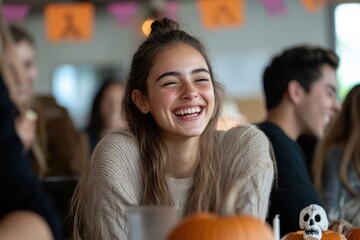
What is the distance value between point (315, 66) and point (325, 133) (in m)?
0.28

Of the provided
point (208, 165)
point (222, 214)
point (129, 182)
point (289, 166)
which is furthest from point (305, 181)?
point (222, 214)

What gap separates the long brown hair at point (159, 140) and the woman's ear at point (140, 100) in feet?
0.04

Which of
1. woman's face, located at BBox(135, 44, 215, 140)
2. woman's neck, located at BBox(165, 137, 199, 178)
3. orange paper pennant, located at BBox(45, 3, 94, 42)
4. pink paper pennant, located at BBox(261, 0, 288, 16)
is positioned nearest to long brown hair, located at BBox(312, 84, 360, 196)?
woman's neck, located at BBox(165, 137, 199, 178)

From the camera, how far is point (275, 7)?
8508mm

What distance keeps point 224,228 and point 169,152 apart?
96cm

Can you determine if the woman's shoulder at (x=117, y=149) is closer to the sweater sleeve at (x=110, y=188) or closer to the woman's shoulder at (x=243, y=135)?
the sweater sleeve at (x=110, y=188)

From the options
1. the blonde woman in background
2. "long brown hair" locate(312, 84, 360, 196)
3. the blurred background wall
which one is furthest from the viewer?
the blurred background wall

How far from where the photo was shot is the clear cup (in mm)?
1101

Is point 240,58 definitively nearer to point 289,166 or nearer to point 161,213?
point 289,166

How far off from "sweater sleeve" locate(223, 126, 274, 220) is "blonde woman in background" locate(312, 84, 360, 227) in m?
0.95

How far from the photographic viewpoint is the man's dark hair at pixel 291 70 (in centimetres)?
326

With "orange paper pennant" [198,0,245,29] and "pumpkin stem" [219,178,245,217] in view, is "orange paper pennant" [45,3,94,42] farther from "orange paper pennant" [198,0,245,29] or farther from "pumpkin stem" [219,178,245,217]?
"pumpkin stem" [219,178,245,217]

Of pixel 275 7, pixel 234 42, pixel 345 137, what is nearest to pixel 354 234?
pixel 345 137

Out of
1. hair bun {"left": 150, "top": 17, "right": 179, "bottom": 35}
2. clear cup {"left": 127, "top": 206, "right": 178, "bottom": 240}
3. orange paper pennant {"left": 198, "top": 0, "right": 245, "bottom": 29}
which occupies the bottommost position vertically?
orange paper pennant {"left": 198, "top": 0, "right": 245, "bottom": 29}
